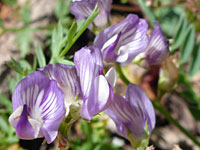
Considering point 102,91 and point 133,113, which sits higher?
point 102,91

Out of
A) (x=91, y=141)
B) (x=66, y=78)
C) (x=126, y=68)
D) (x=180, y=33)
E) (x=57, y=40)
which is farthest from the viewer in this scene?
(x=126, y=68)

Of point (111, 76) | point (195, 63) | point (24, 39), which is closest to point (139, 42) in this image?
point (111, 76)

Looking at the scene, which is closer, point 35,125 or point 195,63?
point 35,125

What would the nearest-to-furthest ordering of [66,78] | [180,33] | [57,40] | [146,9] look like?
[66,78] → [57,40] → [180,33] → [146,9]

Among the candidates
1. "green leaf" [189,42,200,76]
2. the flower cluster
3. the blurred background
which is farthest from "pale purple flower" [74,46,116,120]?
"green leaf" [189,42,200,76]

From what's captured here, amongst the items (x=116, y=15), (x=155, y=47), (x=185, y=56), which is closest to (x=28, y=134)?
(x=155, y=47)

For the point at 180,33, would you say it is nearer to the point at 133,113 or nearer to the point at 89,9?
the point at 89,9
